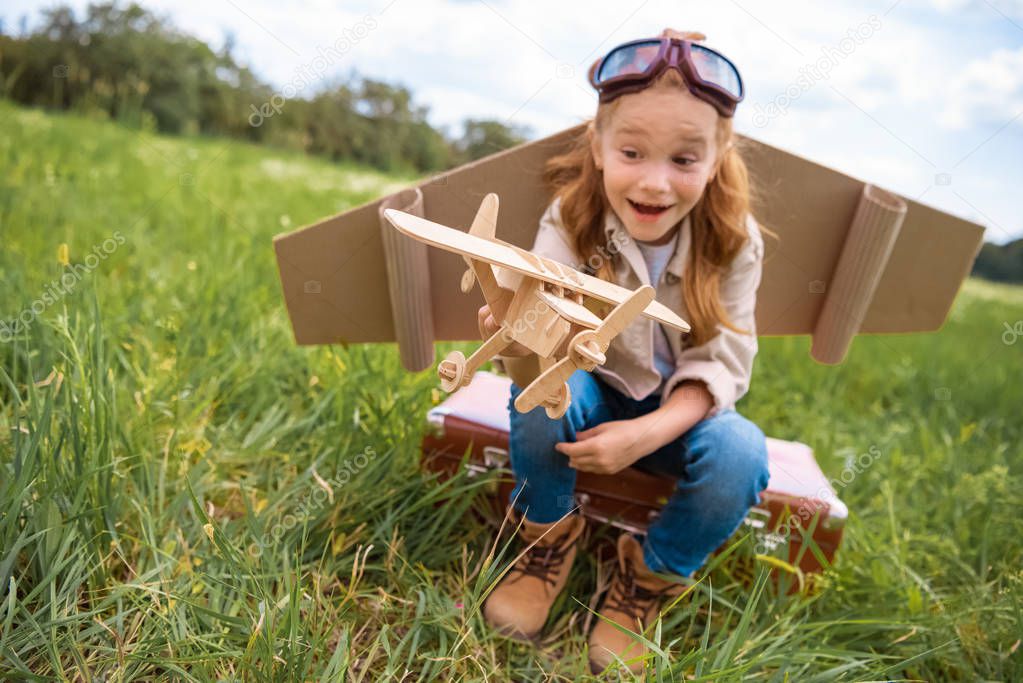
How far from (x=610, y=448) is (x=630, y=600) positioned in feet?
1.31

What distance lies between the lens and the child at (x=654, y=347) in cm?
148

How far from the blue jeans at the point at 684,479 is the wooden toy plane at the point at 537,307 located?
0.36 meters

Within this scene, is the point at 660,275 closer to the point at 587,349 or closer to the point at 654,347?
the point at 654,347

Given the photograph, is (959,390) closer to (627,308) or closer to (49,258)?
(627,308)

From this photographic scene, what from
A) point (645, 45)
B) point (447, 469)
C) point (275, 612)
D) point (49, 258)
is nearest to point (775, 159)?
point (645, 45)

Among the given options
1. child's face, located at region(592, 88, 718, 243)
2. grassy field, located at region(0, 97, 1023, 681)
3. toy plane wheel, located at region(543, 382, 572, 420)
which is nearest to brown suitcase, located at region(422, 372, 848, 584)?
grassy field, located at region(0, 97, 1023, 681)

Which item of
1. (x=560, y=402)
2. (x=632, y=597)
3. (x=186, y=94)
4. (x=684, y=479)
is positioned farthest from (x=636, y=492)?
(x=186, y=94)

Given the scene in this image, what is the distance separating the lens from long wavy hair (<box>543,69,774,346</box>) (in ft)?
5.41

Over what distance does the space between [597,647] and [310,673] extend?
0.60 m

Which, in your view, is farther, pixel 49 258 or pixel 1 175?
pixel 1 175

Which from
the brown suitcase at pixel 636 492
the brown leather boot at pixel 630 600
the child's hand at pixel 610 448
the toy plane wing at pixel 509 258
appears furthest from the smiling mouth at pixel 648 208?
the brown leather boot at pixel 630 600

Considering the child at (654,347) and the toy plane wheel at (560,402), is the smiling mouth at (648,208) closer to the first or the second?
the child at (654,347)

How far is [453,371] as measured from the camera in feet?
4.16

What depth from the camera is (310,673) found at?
126 cm
